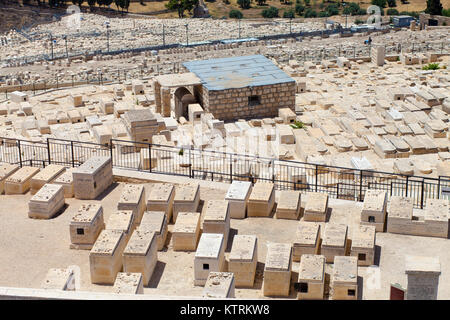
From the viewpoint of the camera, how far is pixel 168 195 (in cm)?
1503

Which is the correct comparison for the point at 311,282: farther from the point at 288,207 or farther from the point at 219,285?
the point at 288,207

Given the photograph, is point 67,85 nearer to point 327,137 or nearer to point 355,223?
point 327,137

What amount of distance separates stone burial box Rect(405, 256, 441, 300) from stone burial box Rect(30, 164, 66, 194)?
920 centimetres

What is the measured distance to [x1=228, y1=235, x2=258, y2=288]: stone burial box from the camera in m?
12.4

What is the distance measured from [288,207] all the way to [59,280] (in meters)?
5.51

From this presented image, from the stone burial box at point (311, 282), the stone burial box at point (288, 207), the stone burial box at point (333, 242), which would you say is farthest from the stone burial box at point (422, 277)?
the stone burial box at point (288, 207)

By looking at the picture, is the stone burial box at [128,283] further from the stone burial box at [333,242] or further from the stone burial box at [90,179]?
the stone burial box at [90,179]

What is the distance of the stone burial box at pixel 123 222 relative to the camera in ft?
45.0

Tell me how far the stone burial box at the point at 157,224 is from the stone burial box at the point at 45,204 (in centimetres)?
224

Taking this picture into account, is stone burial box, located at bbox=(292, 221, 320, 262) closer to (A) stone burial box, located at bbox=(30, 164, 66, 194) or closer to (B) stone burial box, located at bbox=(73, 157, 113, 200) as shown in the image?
(B) stone burial box, located at bbox=(73, 157, 113, 200)

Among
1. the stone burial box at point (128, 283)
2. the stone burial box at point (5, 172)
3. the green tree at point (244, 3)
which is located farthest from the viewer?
the green tree at point (244, 3)

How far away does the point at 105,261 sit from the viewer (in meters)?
12.3

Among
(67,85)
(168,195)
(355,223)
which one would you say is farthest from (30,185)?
(67,85)

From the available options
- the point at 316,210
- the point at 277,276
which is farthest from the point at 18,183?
the point at 277,276
